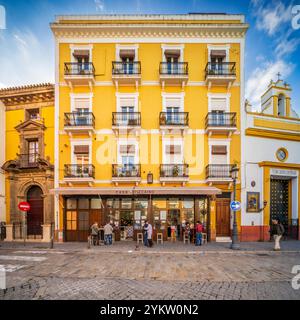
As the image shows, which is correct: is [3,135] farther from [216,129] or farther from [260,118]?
[260,118]

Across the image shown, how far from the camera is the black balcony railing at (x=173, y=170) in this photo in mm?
13094

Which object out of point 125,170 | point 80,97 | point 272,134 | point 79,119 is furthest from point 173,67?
point 272,134

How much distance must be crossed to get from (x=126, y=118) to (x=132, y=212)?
6.87 m

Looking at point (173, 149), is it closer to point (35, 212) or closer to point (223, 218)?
point (223, 218)

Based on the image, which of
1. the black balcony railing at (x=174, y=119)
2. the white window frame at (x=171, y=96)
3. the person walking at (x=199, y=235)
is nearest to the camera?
the person walking at (x=199, y=235)

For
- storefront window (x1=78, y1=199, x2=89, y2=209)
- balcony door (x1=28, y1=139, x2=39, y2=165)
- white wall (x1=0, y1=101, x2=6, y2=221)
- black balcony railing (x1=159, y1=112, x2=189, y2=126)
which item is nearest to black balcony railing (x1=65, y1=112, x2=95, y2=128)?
balcony door (x1=28, y1=139, x2=39, y2=165)

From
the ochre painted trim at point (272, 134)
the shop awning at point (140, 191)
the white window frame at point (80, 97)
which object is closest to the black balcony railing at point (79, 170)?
the shop awning at point (140, 191)

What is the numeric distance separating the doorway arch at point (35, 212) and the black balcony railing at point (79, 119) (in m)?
5.86

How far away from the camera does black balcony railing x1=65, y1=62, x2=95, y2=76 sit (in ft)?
44.0

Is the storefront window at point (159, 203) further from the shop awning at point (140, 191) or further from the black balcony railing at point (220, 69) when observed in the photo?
the black balcony railing at point (220, 69)

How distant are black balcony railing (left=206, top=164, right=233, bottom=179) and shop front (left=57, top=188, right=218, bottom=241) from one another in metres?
1.56

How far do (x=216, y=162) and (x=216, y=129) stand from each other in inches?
94.6

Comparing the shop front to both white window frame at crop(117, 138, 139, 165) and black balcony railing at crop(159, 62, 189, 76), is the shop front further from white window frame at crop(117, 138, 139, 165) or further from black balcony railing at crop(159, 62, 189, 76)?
black balcony railing at crop(159, 62, 189, 76)
